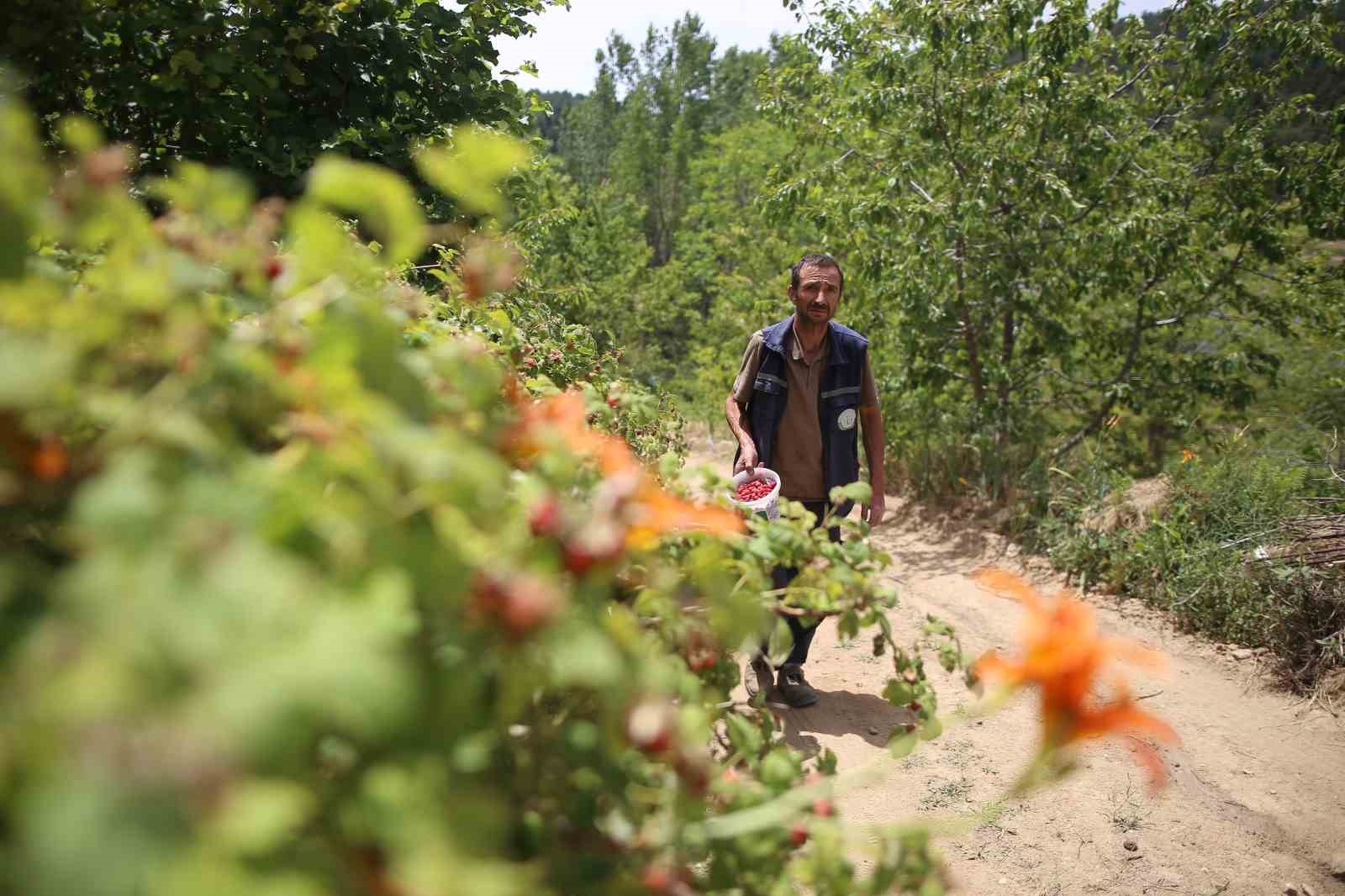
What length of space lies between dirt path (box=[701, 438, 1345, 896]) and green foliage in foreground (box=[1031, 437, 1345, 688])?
0.21m

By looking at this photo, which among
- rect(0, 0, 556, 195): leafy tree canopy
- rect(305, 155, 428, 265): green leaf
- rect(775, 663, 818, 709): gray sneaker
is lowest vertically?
rect(775, 663, 818, 709): gray sneaker

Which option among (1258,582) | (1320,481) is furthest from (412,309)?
(1320,481)

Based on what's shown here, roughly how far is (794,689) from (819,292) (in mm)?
1813

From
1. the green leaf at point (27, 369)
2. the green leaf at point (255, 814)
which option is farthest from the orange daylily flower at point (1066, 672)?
the green leaf at point (27, 369)

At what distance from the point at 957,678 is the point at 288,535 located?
427 cm

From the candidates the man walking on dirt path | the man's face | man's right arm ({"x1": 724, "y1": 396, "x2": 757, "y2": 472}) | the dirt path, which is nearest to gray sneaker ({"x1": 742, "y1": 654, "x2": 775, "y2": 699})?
the man walking on dirt path

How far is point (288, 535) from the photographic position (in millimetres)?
509

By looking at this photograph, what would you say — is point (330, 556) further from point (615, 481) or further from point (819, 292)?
point (819, 292)

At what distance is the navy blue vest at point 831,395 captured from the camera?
3.64 m

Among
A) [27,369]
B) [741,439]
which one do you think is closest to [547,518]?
[27,369]

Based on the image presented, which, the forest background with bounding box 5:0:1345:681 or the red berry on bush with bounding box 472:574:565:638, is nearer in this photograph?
the red berry on bush with bounding box 472:574:565:638

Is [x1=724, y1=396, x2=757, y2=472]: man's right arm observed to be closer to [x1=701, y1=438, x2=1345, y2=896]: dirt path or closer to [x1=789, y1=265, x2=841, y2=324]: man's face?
[x1=789, y1=265, x2=841, y2=324]: man's face

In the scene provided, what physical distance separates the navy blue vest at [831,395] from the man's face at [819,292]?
5.6 inches

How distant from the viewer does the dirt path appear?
267 cm
